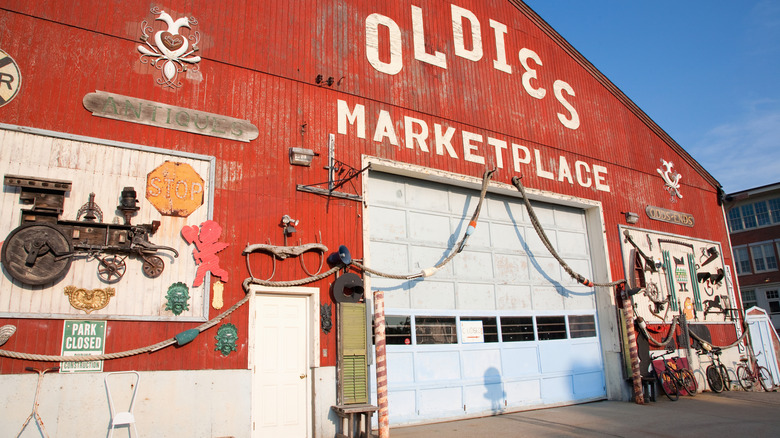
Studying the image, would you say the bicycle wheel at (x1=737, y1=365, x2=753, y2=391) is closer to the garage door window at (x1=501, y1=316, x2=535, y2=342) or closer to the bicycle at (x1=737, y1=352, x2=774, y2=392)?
the bicycle at (x1=737, y1=352, x2=774, y2=392)

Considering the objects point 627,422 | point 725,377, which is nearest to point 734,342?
point 725,377

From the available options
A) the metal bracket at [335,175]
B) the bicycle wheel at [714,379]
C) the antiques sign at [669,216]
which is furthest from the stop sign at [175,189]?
the bicycle wheel at [714,379]

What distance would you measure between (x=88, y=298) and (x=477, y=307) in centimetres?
775

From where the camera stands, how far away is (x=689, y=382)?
1500cm

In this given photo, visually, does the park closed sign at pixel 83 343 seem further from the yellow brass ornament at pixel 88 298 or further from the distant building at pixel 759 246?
the distant building at pixel 759 246

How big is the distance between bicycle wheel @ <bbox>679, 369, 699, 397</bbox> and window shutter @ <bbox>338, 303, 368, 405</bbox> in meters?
10.3

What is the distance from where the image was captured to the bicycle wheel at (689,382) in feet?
48.8

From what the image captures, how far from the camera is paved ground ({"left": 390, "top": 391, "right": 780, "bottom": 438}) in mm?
9508

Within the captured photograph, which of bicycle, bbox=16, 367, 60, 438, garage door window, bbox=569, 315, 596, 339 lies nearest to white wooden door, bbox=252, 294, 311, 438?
bicycle, bbox=16, 367, 60, 438

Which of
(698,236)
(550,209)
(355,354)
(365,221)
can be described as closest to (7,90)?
(365,221)

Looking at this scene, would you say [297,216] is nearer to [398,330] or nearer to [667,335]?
[398,330]

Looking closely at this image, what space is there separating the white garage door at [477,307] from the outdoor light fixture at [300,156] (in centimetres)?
158

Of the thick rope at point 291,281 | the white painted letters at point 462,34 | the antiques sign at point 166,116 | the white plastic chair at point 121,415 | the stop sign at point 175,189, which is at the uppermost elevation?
the white painted letters at point 462,34

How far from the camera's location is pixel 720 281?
Answer: 1791cm
